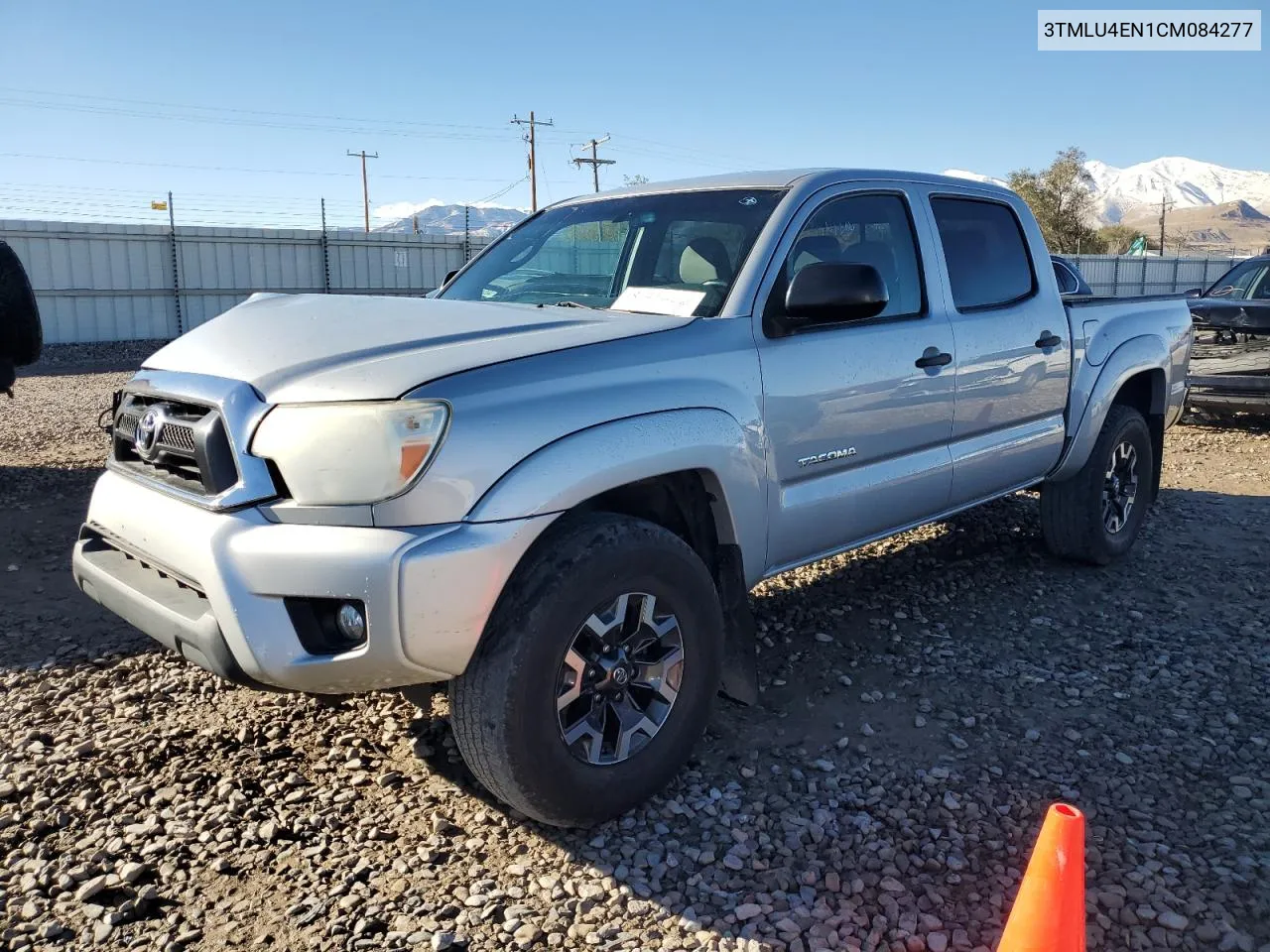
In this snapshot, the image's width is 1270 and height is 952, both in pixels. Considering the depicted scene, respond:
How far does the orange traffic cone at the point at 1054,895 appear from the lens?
6.63 feet

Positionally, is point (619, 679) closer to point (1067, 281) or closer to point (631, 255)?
point (631, 255)

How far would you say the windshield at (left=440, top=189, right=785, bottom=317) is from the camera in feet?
11.5

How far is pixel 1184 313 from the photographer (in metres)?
5.76

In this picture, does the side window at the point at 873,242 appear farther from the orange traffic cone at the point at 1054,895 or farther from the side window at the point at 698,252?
the orange traffic cone at the point at 1054,895

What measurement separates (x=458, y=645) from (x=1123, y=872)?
1.89m

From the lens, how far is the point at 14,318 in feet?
21.8

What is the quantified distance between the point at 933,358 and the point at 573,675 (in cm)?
204

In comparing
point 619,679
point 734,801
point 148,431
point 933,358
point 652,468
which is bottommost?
point 734,801

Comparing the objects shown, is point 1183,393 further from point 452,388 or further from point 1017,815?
point 452,388

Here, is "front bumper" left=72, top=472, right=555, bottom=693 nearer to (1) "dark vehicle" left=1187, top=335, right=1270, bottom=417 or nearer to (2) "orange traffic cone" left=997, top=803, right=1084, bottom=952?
(2) "orange traffic cone" left=997, top=803, right=1084, bottom=952

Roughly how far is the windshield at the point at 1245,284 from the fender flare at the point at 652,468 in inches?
357

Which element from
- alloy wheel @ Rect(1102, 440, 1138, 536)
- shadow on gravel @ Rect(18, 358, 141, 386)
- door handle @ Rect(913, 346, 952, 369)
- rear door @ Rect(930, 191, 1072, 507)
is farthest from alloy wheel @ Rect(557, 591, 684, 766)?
shadow on gravel @ Rect(18, 358, 141, 386)

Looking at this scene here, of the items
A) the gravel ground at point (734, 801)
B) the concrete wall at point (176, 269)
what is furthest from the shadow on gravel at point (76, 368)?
the gravel ground at point (734, 801)

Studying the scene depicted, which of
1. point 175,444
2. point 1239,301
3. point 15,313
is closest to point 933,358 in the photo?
point 175,444
